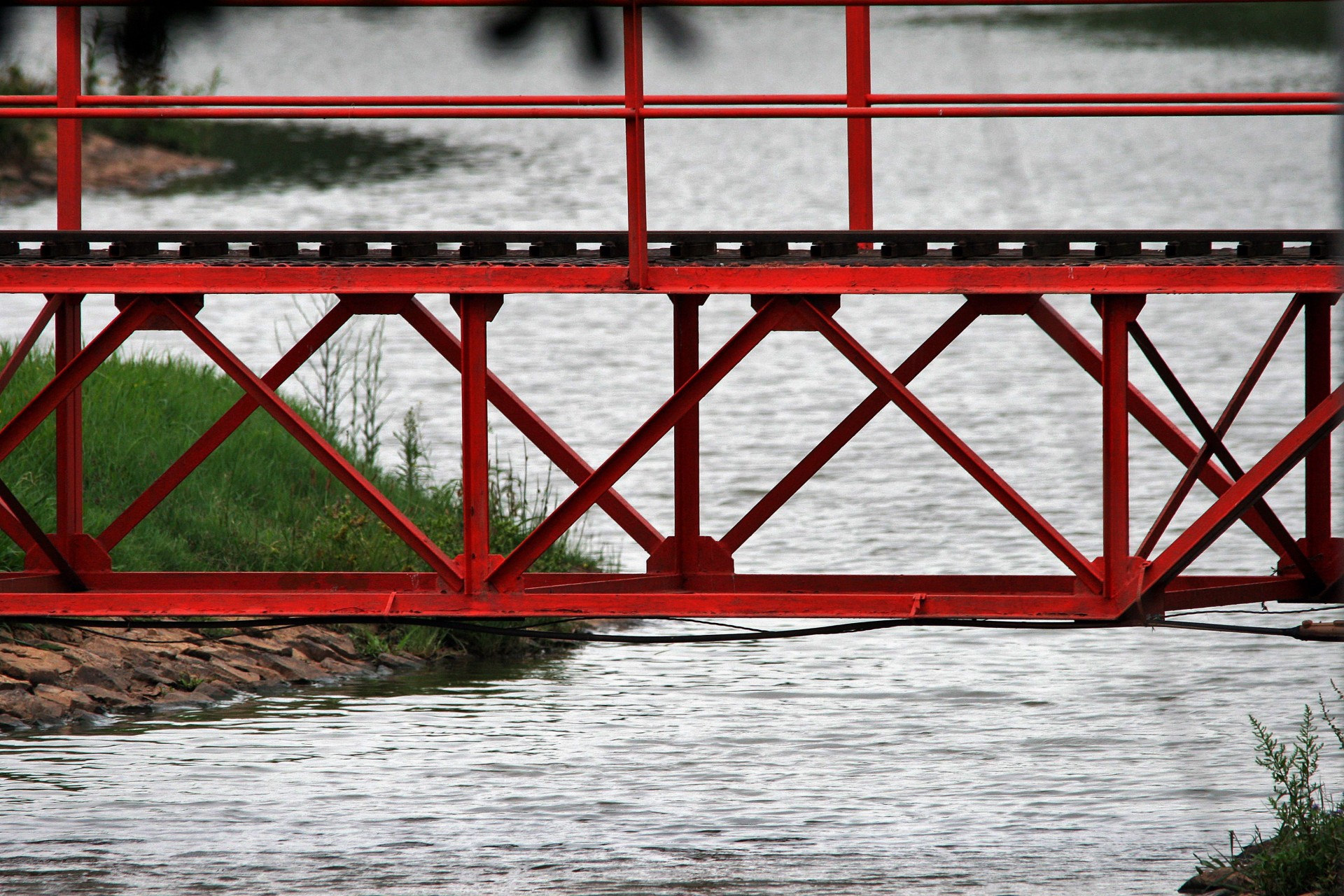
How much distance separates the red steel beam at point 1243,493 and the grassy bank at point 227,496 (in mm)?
8327

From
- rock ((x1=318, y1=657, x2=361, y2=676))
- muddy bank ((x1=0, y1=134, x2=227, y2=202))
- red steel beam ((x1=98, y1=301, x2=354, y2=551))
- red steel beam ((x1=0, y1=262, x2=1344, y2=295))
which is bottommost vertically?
rock ((x1=318, y1=657, x2=361, y2=676))

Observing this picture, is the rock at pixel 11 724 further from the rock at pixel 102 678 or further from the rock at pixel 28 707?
the rock at pixel 102 678

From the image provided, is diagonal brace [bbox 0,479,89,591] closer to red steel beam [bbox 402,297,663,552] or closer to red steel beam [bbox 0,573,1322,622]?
red steel beam [bbox 0,573,1322,622]

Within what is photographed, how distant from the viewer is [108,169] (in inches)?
1790

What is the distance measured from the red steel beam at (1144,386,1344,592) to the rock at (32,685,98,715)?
8008 millimetres

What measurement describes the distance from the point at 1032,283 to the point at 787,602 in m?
1.69

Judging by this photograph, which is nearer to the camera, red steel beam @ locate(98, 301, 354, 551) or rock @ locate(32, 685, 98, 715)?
red steel beam @ locate(98, 301, 354, 551)

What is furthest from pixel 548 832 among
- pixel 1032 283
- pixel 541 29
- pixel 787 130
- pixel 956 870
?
pixel 787 130

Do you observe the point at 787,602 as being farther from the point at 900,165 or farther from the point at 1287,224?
the point at 900,165

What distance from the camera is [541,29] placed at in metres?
5.39

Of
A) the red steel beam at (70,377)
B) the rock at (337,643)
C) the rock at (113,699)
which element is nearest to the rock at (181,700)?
the rock at (113,699)

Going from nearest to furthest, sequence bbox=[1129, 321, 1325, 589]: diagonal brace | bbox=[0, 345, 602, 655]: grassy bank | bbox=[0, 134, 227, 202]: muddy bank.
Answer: bbox=[1129, 321, 1325, 589]: diagonal brace < bbox=[0, 345, 602, 655]: grassy bank < bbox=[0, 134, 227, 202]: muddy bank

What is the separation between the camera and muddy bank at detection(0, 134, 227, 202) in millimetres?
43281

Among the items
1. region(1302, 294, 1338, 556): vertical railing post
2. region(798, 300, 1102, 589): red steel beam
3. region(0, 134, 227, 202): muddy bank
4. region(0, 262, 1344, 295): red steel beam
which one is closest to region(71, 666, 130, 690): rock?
region(0, 262, 1344, 295): red steel beam
